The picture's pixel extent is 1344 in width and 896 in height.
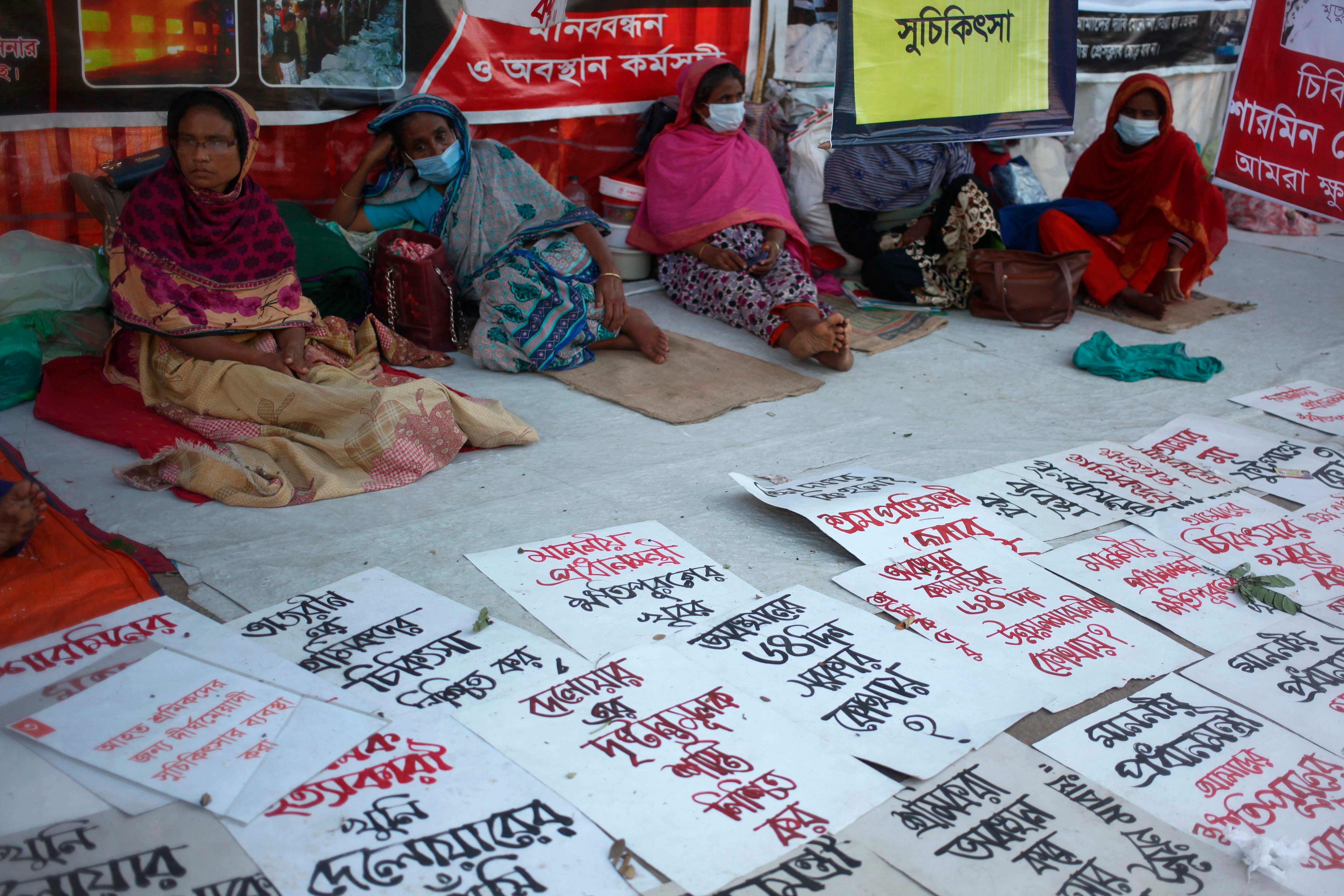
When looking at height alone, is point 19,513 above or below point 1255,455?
above

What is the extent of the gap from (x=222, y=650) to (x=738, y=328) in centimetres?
300

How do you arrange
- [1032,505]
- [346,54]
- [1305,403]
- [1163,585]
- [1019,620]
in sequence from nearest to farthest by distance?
[1019,620] → [1163,585] → [1032,505] → [1305,403] → [346,54]

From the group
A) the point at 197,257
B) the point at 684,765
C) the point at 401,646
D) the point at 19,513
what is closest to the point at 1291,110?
the point at 684,765

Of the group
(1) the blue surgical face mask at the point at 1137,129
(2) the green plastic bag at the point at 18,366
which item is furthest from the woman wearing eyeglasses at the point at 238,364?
(1) the blue surgical face mask at the point at 1137,129

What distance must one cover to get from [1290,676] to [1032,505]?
0.88m

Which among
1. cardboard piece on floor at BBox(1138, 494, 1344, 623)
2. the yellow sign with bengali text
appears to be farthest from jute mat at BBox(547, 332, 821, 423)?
cardboard piece on floor at BBox(1138, 494, 1344, 623)

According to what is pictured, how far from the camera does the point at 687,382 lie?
3.88m

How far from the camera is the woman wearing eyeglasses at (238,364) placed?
281cm

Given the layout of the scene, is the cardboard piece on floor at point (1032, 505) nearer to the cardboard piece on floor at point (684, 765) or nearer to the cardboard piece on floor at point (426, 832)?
the cardboard piece on floor at point (684, 765)

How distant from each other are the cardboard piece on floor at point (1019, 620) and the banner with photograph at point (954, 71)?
158 centimetres

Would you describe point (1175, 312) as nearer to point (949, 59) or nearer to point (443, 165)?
point (949, 59)

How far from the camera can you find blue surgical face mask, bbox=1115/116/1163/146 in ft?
16.4

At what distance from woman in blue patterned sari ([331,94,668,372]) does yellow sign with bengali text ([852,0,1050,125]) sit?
4.10 feet

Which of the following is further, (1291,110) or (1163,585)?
(1291,110)
